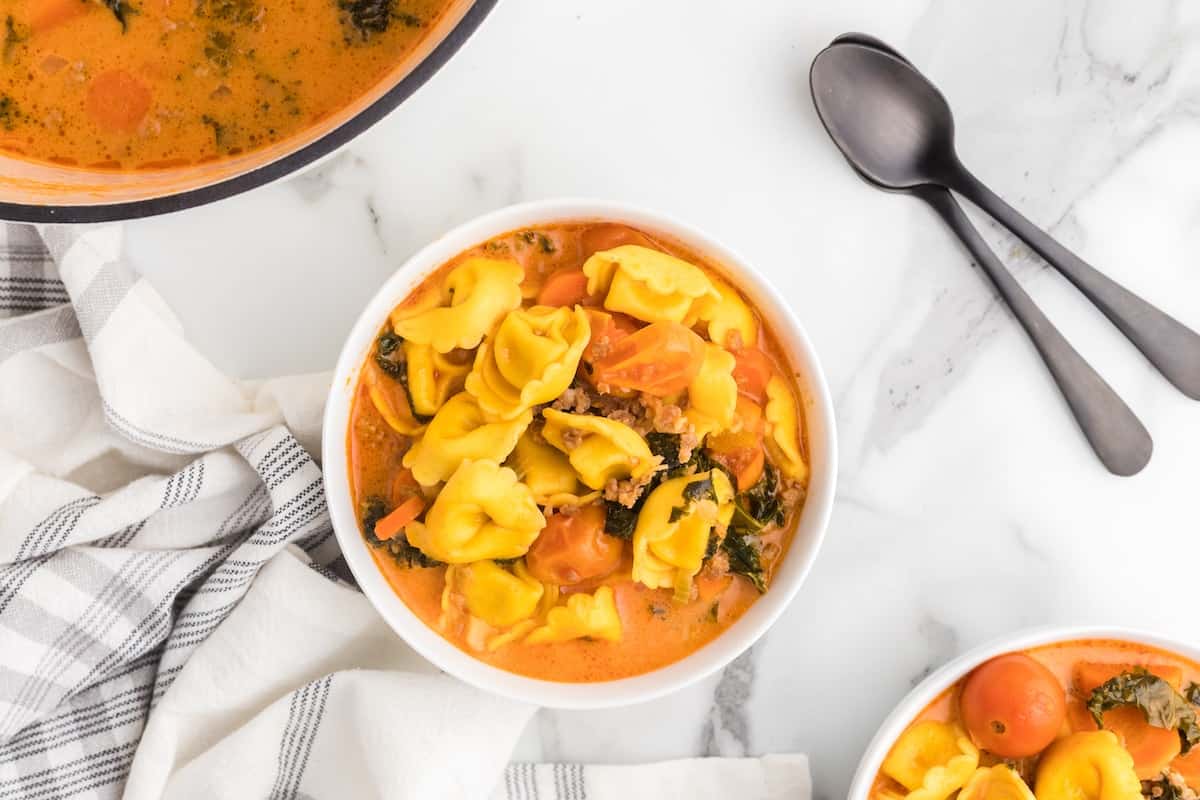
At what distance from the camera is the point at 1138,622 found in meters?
2.33

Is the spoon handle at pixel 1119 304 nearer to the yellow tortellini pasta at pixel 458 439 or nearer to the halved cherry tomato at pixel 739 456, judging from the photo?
the halved cherry tomato at pixel 739 456

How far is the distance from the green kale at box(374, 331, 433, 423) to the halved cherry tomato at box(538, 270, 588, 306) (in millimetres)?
252

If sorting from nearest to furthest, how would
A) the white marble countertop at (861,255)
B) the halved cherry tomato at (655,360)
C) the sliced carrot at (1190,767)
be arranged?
the halved cherry tomato at (655,360) < the sliced carrot at (1190,767) < the white marble countertop at (861,255)

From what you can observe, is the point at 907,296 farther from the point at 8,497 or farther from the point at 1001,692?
the point at 8,497

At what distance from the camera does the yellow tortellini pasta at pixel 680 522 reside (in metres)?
1.92

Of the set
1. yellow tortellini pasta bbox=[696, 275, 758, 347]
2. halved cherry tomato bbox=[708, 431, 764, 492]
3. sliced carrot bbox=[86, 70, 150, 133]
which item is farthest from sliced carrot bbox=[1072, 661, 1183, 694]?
sliced carrot bbox=[86, 70, 150, 133]

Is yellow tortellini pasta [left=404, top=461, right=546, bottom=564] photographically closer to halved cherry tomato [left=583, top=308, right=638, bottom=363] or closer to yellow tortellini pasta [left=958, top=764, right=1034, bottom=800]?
halved cherry tomato [left=583, top=308, right=638, bottom=363]

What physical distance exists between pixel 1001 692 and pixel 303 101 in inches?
60.5

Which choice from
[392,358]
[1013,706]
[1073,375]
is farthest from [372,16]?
[1013,706]

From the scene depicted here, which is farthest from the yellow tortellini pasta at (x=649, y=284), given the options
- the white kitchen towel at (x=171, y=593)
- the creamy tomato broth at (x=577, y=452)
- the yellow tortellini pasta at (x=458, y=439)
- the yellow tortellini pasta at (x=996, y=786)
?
the yellow tortellini pasta at (x=996, y=786)

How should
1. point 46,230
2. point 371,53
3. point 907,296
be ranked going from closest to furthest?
point 371,53
point 46,230
point 907,296

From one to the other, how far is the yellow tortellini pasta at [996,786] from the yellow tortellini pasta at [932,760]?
0.05ft

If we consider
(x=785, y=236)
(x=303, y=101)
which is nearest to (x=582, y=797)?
(x=785, y=236)

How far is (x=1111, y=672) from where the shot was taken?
2.11 metres
